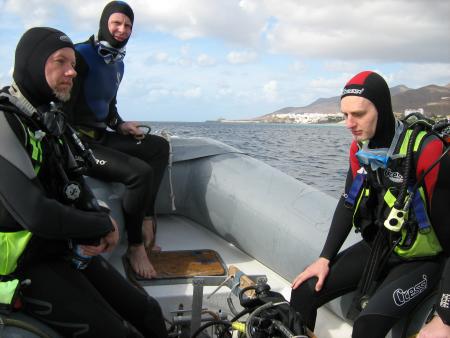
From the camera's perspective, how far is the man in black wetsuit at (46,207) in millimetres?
1478

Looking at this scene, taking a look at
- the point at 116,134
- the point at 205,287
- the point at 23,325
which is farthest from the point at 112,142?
the point at 23,325

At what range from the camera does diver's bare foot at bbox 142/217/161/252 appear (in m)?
2.90

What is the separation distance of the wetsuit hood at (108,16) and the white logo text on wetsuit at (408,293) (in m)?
2.12

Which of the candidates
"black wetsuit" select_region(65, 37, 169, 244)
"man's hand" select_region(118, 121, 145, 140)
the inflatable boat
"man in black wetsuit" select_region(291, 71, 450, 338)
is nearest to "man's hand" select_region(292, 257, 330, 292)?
"man in black wetsuit" select_region(291, 71, 450, 338)

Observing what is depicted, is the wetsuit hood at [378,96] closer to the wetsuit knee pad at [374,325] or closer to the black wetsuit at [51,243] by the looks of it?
the wetsuit knee pad at [374,325]

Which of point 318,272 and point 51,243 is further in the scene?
point 318,272

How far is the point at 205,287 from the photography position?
2500 mm

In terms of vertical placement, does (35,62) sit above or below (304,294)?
above

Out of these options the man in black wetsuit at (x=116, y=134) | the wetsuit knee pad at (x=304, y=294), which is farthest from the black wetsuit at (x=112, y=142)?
the wetsuit knee pad at (x=304, y=294)

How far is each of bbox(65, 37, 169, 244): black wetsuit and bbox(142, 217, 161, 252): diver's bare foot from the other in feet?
0.16

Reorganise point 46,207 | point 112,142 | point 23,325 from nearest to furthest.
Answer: point 23,325
point 46,207
point 112,142

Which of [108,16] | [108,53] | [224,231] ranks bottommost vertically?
[224,231]

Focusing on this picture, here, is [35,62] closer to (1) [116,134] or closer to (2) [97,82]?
(2) [97,82]

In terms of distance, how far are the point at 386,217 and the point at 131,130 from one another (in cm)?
171
